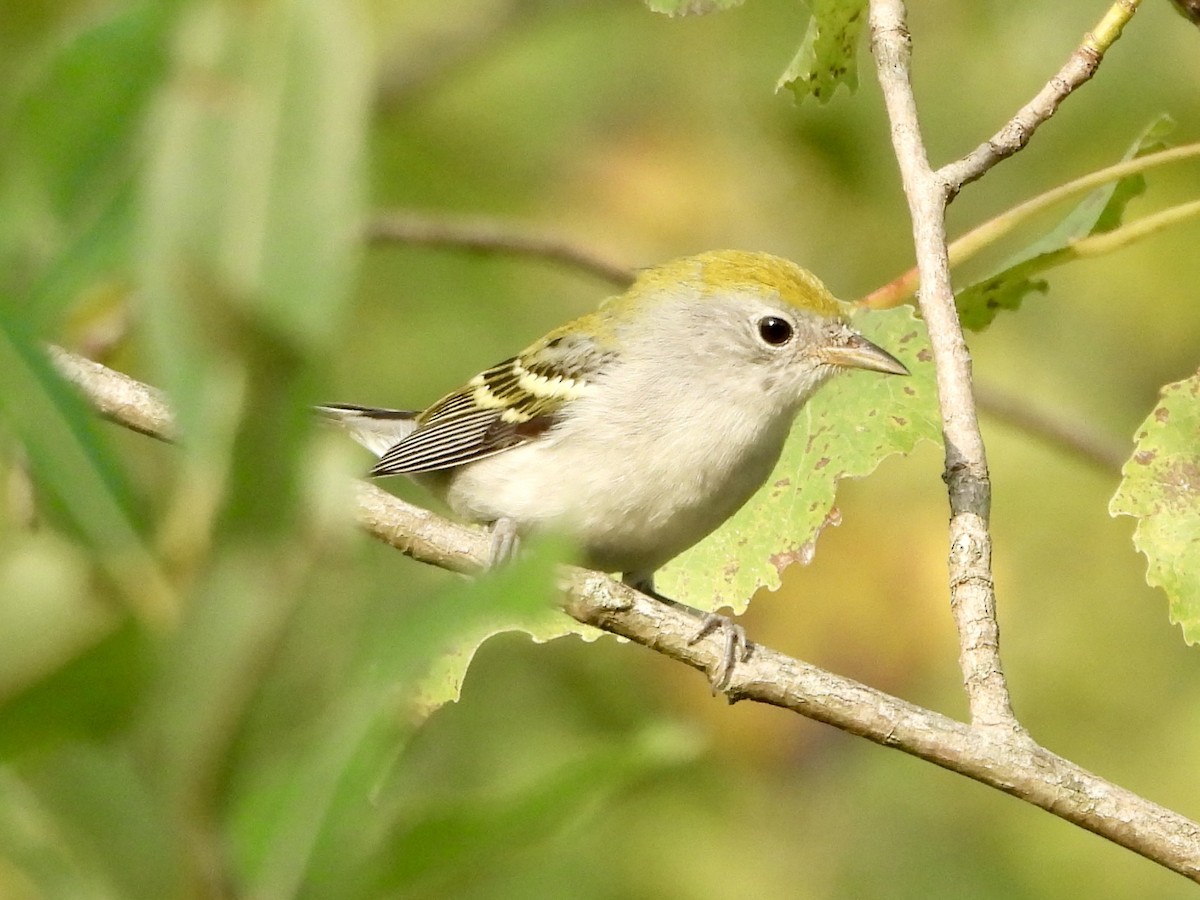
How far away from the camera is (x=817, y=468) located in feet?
8.93

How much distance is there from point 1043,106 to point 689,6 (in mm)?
629

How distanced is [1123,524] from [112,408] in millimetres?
4891

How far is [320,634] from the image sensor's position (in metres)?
0.90

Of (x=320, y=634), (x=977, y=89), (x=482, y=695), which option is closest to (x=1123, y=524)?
(x=977, y=89)

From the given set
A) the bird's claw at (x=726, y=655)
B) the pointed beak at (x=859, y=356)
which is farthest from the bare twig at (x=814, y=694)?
the pointed beak at (x=859, y=356)

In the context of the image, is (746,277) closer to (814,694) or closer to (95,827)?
(814,694)

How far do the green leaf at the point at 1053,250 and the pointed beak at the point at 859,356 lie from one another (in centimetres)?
18

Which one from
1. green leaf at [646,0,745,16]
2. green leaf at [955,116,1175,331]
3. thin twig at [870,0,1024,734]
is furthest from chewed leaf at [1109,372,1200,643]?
green leaf at [646,0,745,16]

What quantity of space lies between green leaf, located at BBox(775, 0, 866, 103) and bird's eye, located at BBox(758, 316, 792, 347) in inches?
39.6

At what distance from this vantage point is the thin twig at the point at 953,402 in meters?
2.17

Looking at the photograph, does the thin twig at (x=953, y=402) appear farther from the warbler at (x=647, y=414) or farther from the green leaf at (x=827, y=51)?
the warbler at (x=647, y=414)

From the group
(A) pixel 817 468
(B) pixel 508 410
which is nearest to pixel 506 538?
(B) pixel 508 410

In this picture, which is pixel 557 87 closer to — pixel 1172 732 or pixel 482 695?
pixel 482 695

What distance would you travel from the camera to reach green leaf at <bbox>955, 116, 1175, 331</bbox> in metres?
2.59
